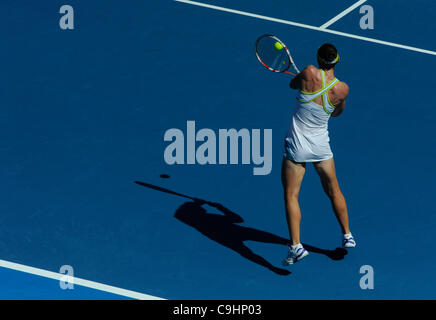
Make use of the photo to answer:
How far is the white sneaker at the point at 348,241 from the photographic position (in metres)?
9.27

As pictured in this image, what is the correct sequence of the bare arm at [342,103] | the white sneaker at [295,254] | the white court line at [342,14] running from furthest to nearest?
the white court line at [342,14] → the white sneaker at [295,254] → the bare arm at [342,103]

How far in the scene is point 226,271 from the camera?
907 centimetres

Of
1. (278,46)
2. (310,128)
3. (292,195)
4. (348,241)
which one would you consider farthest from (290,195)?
(278,46)

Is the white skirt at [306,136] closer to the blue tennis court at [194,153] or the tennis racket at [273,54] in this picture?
the tennis racket at [273,54]

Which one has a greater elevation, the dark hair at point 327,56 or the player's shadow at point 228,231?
the dark hair at point 327,56

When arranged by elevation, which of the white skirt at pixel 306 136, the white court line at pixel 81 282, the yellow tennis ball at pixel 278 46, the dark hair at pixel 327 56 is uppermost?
the yellow tennis ball at pixel 278 46

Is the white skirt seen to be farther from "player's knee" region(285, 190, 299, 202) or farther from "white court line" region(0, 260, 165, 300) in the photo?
"white court line" region(0, 260, 165, 300)

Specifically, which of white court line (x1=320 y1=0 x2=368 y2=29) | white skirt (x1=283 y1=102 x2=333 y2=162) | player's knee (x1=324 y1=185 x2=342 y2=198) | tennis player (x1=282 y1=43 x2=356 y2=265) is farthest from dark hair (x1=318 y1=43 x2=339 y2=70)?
white court line (x1=320 y1=0 x2=368 y2=29)

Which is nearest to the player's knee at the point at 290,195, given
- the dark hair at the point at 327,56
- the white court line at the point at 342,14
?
the dark hair at the point at 327,56

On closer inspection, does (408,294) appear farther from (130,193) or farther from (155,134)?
(155,134)

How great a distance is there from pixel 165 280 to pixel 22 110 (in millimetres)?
4104

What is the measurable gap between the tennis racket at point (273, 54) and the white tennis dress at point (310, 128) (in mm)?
864

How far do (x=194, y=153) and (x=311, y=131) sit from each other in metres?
2.45

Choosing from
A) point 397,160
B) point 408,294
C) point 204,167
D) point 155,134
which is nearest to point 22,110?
point 155,134
